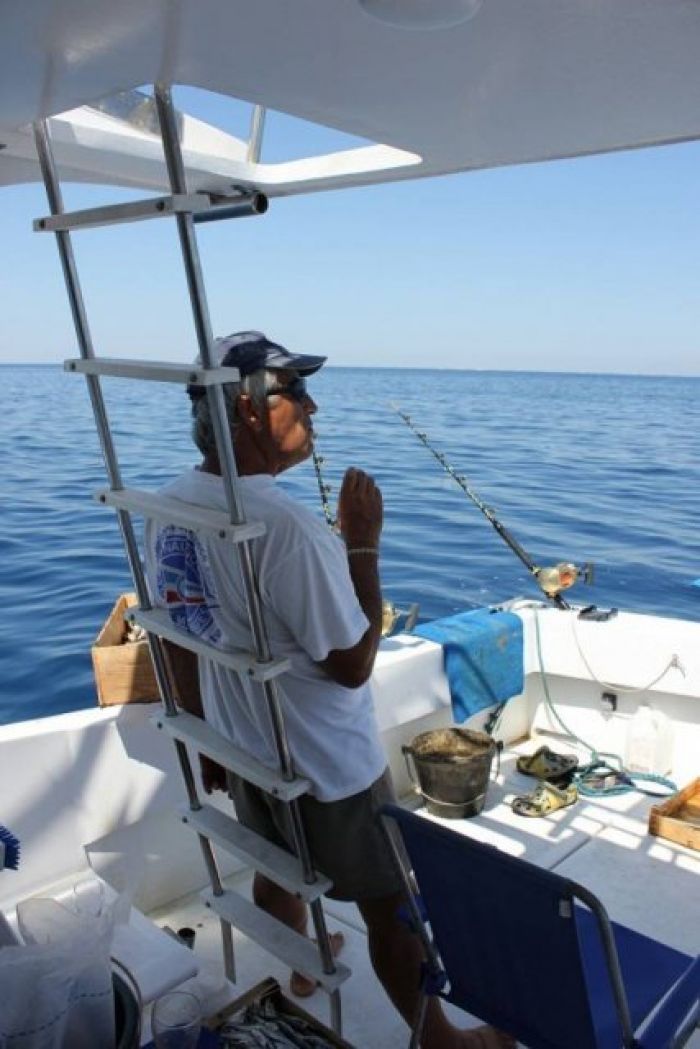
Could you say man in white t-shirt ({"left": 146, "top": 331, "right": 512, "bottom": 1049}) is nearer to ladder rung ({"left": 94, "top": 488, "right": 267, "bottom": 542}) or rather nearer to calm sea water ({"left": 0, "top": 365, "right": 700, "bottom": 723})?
ladder rung ({"left": 94, "top": 488, "right": 267, "bottom": 542})

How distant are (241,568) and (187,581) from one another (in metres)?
0.31

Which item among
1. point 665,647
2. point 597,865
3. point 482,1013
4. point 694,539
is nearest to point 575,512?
point 694,539

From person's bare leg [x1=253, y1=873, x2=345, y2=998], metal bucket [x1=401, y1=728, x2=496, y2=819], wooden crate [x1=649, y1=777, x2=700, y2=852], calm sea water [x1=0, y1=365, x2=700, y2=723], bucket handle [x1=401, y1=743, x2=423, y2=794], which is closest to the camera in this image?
person's bare leg [x1=253, y1=873, x2=345, y2=998]

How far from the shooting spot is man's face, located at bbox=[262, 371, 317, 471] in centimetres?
161

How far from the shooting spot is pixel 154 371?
1.41 metres

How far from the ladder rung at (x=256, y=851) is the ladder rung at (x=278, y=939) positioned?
12cm

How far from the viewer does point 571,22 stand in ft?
3.72

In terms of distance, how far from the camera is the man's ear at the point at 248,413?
63.4 inches

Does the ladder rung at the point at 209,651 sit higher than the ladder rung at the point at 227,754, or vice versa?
the ladder rung at the point at 209,651

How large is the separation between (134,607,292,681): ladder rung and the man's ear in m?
0.40

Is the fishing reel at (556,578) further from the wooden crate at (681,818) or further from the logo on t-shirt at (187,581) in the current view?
the logo on t-shirt at (187,581)

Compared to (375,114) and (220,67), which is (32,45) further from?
(375,114)

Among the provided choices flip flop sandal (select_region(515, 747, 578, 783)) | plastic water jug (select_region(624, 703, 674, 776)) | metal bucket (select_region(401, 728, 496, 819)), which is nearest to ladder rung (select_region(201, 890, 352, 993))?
metal bucket (select_region(401, 728, 496, 819))

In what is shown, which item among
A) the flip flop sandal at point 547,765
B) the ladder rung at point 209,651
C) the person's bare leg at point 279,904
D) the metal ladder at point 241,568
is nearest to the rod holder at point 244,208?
the metal ladder at point 241,568
